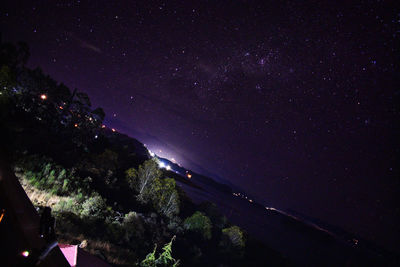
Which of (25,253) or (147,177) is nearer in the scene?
(25,253)

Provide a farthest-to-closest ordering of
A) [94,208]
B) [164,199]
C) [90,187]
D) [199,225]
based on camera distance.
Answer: [199,225], [164,199], [90,187], [94,208]

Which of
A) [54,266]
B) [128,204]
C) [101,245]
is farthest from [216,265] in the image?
[54,266]

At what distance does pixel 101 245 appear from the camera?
9.04 meters

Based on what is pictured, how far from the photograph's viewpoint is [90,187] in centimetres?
1636

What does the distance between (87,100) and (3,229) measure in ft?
109

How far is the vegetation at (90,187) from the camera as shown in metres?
9.64

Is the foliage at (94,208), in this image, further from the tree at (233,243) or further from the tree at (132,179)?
the tree at (233,243)

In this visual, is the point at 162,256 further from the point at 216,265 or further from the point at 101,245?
the point at 216,265

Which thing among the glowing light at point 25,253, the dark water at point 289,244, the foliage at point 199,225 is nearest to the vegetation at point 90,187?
the foliage at point 199,225

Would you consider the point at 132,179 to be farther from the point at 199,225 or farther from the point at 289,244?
the point at 289,244

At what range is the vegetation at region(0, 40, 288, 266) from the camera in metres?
9.64

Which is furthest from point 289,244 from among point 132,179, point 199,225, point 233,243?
point 132,179

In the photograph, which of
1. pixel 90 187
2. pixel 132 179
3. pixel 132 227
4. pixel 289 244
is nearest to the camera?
pixel 132 227

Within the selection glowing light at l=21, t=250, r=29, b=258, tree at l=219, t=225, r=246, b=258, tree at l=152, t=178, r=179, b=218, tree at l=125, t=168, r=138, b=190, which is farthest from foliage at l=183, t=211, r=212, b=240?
glowing light at l=21, t=250, r=29, b=258
